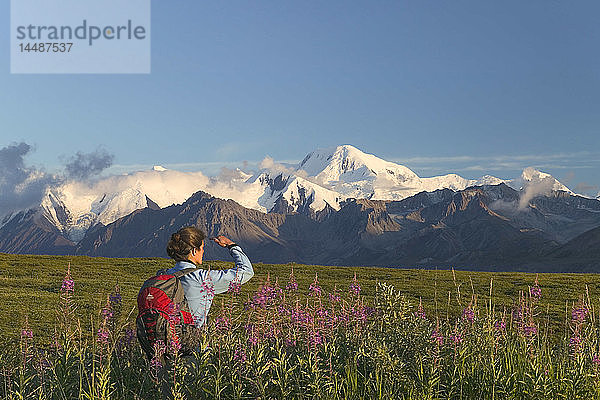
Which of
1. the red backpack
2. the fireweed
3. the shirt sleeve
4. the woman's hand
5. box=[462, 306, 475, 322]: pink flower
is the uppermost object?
the woman's hand

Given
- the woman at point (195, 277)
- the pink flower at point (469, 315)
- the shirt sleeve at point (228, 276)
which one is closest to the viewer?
the woman at point (195, 277)

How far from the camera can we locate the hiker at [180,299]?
7668 mm

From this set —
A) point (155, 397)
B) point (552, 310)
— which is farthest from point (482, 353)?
point (552, 310)

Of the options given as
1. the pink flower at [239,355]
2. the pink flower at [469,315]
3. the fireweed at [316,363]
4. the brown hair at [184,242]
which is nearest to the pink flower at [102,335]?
the fireweed at [316,363]

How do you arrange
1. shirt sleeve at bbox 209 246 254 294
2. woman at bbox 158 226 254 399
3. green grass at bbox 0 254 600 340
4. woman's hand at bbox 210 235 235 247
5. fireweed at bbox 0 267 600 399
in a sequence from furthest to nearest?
green grass at bbox 0 254 600 340 → woman's hand at bbox 210 235 235 247 → shirt sleeve at bbox 209 246 254 294 → woman at bbox 158 226 254 399 → fireweed at bbox 0 267 600 399

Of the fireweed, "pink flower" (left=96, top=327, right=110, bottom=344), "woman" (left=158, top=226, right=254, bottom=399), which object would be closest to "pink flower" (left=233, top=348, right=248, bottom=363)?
the fireweed

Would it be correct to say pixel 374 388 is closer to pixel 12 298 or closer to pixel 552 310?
pixel 552 310

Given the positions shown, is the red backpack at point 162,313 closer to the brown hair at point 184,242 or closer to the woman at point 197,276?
the woman at point 197,276

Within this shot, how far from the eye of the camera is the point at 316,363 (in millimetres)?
7762

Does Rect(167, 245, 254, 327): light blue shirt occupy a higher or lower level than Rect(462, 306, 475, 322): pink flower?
higher

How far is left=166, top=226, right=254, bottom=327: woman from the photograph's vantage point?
8.12 meters

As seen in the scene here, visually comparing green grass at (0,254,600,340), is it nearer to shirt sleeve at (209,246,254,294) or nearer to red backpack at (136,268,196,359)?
shirt sleeve at (209,246,254,294)

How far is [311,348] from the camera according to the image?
29.1 ft

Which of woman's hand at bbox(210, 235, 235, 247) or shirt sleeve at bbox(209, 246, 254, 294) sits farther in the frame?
woman's hand at bbox(210, 235, 235, 247)
